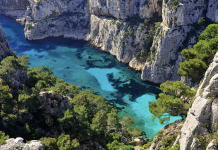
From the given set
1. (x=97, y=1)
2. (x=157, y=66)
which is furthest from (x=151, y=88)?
(x=97, y=1)

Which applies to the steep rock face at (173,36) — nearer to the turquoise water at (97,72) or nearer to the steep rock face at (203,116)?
the turquoise water at (97,72)

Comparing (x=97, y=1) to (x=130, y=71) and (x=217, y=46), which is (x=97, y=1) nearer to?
(x=130, y=71)

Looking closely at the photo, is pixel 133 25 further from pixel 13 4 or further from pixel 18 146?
pixel 13 4

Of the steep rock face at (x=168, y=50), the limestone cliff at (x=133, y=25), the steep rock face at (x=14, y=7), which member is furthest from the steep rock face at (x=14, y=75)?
Answer: the steep rock face at (x=14, y=7)

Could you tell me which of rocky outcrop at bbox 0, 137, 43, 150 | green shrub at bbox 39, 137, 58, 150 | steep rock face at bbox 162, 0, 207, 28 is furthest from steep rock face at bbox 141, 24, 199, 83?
rocky outcrop at bbox 0, 137, 43, 150

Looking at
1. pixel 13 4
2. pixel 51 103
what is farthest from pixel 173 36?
pixel 13 4

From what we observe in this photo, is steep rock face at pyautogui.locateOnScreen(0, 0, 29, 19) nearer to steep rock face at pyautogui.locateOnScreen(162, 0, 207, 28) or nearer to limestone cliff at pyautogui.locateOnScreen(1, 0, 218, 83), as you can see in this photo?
limestone cliff at pyautogui.locateOnScreen(1, 0, 218, 83)
